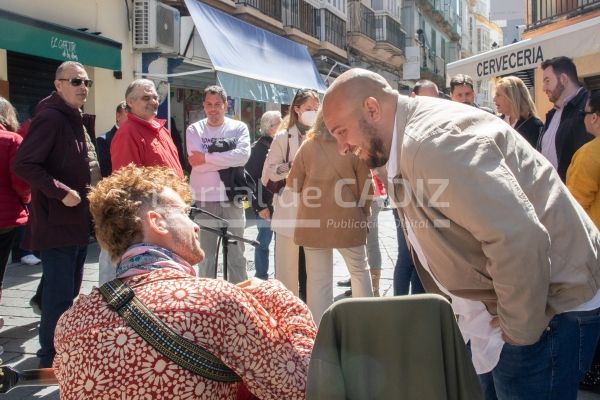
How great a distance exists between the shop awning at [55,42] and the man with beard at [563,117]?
6.91 metres

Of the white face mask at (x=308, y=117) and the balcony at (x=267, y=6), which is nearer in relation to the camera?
the white face mask at (x=308, y=117)

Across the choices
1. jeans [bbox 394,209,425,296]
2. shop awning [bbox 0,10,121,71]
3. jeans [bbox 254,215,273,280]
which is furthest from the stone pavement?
shop awning [bbox 0,10,121,71]

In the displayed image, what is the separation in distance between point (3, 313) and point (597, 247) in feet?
16.7

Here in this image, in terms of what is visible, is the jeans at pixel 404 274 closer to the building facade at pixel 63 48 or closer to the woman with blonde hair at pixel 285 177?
the woman with blonde hair at pixel 285 177

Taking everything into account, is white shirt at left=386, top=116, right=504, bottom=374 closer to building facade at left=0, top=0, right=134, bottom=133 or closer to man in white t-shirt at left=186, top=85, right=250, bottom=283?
man in white t-shirt at left=186, top=85, right=250, bottom=283

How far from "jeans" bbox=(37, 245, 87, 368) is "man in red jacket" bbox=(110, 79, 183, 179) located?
0.79 m

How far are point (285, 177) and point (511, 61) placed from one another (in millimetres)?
4232

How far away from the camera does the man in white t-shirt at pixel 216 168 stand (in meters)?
5.47

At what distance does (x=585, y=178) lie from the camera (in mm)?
3629

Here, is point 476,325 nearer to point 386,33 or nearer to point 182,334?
point 182,334

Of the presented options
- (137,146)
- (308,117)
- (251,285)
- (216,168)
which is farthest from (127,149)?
(251,285)

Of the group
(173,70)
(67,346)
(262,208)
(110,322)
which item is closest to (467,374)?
(110,322)

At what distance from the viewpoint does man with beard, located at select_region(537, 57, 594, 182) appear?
4.48 metres

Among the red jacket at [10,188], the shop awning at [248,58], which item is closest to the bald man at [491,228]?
the red jacket at [10,188]
